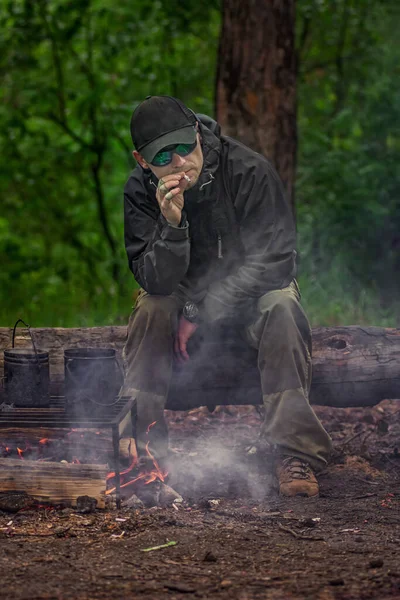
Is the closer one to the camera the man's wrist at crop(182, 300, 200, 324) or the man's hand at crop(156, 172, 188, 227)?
the man's hand at crop(156, 172, 188, 227)

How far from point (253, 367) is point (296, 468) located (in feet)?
2.19

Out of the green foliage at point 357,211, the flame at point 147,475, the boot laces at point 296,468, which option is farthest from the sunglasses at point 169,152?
the green foliage at point 357,211

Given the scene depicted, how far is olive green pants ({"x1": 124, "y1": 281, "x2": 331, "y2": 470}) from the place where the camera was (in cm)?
436

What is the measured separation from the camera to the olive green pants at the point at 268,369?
4.36 m

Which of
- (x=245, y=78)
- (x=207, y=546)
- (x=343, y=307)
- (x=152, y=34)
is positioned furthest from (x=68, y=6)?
(x=207, y=546)

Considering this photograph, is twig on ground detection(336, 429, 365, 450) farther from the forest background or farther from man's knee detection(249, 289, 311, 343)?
the forest background

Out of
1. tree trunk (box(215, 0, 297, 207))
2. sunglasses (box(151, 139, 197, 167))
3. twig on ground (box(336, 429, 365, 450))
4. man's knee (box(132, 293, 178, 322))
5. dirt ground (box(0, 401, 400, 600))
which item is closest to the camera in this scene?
dirt ground (box(0, 401, 400, 600))

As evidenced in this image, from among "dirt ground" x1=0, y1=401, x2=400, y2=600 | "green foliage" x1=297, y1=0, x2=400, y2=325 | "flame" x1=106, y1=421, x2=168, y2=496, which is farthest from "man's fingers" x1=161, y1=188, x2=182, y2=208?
"green foliage" x1=297, y1=0, x2=400, y2=325

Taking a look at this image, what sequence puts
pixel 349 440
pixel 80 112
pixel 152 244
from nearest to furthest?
pixel 152 244
pixel 349 440
pixel 80 112

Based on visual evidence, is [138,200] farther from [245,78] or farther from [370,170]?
[370,170]

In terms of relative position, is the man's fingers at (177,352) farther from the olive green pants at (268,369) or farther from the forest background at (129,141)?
the forest background at (129,141)

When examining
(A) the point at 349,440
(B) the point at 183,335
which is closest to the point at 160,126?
(B) the point at 183,335

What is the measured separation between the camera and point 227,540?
11.4ft

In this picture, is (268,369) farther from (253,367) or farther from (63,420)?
(63,420)
